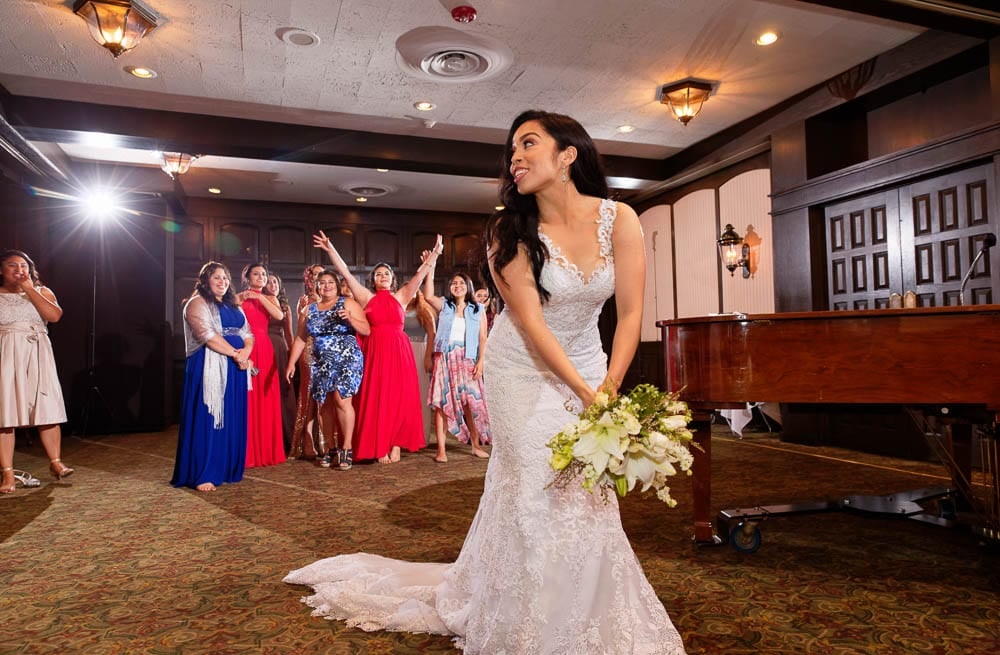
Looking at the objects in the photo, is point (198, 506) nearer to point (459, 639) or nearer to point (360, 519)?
point (360, 519)

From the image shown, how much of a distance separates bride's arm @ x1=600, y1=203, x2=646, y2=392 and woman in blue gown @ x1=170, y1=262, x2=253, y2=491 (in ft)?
12.3

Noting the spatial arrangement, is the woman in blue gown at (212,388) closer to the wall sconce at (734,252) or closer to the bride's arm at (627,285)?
the bride's arm at (627,285)

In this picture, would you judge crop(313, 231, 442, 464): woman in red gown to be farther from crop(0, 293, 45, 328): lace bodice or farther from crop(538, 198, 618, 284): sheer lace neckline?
crop(538, 198, 618, 284): sheer lace neckline

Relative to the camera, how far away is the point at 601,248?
1.92 metres

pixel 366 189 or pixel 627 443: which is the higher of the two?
pixel 366 189

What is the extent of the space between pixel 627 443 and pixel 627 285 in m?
0.58

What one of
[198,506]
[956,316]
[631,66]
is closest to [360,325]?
[198,506]

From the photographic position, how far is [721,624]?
2174 millimetres

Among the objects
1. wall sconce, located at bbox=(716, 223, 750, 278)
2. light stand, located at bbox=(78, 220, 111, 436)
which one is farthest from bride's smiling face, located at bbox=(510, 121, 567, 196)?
light stand, located at bbox=(78, 220, 111, 436)

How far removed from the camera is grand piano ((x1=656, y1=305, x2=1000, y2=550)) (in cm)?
245

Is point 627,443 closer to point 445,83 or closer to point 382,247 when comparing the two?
point 445,83

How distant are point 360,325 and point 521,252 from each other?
4071mm

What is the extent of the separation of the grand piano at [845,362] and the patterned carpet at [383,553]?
42cm

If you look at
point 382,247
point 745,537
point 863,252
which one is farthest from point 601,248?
point 382,247
